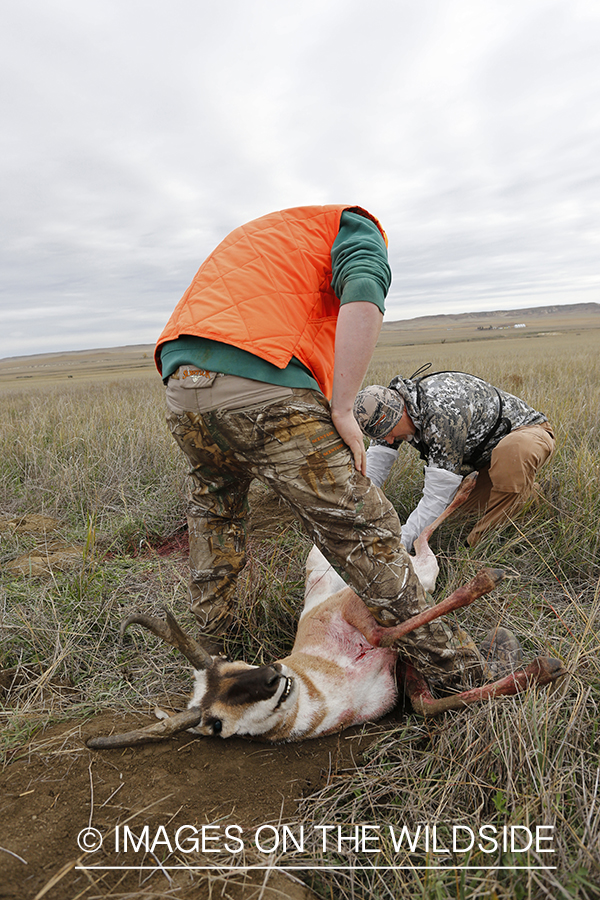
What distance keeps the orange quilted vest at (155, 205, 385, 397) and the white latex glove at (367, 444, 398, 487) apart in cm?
173

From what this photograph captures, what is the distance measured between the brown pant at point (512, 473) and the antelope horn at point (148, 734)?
7.26ft

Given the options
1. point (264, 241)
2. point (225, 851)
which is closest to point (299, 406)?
point (264, 241)

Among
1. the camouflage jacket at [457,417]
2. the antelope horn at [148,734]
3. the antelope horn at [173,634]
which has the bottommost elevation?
the antelope horn at [148,734]

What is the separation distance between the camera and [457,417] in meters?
3.42

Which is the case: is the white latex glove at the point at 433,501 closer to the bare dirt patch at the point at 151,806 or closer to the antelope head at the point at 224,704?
the bare dirt patch at the point at 151,806

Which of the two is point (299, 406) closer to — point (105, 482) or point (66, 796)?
point (66, 796)

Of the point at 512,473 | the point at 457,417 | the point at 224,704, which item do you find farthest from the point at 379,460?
the point at 224,704

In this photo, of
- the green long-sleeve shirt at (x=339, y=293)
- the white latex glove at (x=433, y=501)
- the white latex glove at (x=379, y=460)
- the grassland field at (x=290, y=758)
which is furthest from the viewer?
the white latex glove at (x=379, y=460)

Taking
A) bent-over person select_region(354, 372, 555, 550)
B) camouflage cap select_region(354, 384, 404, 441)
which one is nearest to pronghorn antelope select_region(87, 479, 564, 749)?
bent-over person select_region(354, 372, 555, 550)

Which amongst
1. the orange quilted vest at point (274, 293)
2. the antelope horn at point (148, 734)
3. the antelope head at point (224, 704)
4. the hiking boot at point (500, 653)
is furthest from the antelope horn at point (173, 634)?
the hiking boot at point (500, 653)

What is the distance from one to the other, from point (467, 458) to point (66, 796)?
10.4 ft

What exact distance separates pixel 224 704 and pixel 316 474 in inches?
40.1

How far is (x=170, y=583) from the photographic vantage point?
11.0ft

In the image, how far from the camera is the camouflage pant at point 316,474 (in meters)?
1.93
